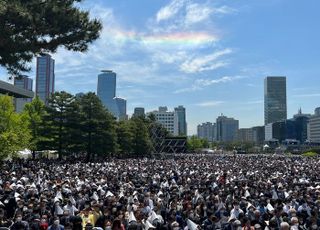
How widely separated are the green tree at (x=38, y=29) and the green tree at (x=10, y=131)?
2444 cm

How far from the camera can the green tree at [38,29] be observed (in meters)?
12.1

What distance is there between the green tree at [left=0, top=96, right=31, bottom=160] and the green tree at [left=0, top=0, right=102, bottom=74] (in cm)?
2444

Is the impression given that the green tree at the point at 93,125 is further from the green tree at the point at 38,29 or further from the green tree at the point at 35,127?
the green tree at the point at 38,29

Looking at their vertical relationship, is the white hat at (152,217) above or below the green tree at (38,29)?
below

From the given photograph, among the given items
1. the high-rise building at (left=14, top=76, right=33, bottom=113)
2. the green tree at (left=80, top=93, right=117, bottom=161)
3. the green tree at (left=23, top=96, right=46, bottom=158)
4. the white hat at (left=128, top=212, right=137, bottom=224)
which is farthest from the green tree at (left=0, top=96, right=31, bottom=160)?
the white hat at (left=128, top=212, right=137, bottom=224)

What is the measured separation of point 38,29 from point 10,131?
2862cm

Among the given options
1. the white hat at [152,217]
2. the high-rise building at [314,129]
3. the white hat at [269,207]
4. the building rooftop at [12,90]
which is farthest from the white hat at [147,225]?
the high-rise building at [314,129]

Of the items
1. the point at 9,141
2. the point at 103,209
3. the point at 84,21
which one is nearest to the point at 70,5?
the point at 84,21

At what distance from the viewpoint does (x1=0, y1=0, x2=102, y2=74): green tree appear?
39.6 ft

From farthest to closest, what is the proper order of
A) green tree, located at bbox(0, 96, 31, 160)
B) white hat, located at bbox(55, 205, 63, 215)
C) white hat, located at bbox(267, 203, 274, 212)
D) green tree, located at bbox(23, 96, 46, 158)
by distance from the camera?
green tree, located at bbox(23, 96, 46, 158), green tree, located at bbox(0, 96, 31, 160), white hat, located at bbox(267, 203, 274, 212), white hat, located at bbox(55, 205, 63, 215)

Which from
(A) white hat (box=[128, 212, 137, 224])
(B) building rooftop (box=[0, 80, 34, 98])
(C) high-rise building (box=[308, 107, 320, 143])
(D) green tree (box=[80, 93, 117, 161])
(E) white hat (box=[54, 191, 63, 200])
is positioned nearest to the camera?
(A) white hat (box=[128, 212, 137, 224])

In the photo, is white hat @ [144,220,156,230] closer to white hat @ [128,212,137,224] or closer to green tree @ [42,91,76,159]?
white hat @ [128,212,137,224]

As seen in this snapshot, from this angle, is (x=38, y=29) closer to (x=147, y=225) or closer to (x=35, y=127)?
(x=147, y=225)

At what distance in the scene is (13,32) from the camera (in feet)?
41.2
